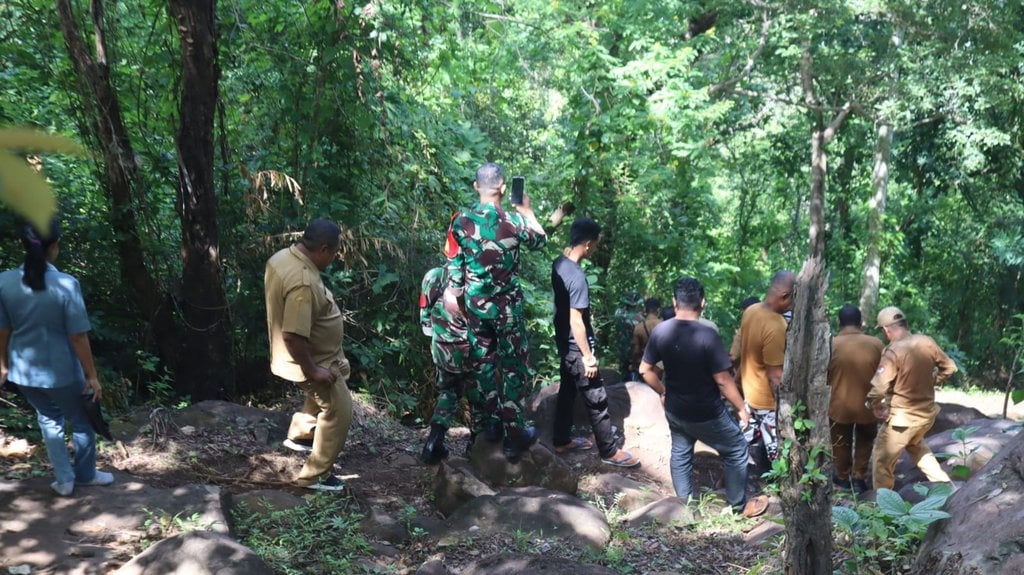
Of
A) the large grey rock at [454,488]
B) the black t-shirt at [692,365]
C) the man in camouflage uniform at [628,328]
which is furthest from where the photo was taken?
the man in camouflage uniform at [628,328]

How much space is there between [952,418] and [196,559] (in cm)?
842

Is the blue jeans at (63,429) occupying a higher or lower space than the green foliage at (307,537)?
higher

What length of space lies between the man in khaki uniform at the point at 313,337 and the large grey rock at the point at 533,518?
962mm

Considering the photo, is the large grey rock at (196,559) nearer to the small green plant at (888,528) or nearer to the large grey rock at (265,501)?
the large grey rock at (265,501)

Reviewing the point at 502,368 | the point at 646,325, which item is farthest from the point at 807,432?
the point at 646,325

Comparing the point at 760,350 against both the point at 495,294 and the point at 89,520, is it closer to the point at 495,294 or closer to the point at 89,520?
the point at 495,294

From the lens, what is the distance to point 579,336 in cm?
628

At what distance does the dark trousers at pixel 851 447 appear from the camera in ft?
21.0

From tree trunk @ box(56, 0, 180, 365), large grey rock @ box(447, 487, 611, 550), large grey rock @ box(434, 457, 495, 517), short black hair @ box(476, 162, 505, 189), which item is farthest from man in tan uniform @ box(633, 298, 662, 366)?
tree trunk @ box(56, 0, 180, 365)

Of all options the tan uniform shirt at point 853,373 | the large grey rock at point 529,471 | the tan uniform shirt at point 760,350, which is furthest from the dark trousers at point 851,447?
the large grey rock at point 529,471

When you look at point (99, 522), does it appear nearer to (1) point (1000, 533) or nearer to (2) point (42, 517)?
(2) point (42, 517)

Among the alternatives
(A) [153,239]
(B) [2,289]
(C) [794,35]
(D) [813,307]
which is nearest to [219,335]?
(A) [153,239]

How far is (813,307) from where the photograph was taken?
346cm

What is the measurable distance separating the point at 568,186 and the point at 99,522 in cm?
891
